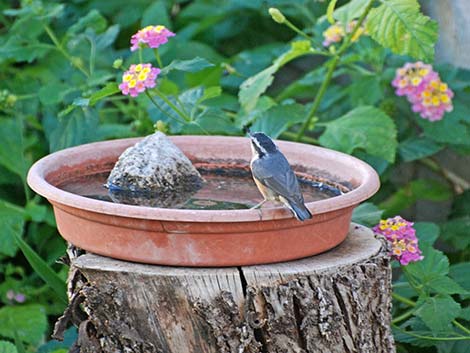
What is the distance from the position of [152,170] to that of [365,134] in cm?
97

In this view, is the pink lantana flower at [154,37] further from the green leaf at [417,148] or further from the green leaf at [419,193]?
the green leaf at [419,193]

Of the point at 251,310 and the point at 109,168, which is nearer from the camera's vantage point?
the point at 251,310

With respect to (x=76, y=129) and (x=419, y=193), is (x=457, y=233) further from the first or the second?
(x=76, y=129)

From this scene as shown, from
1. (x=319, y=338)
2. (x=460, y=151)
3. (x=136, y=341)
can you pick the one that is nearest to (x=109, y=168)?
(x=136, y=341)

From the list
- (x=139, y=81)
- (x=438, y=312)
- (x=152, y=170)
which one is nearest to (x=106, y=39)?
(x=139, y=81)

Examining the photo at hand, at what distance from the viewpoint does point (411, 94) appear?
11.2 ft

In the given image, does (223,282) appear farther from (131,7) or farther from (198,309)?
(131,7)

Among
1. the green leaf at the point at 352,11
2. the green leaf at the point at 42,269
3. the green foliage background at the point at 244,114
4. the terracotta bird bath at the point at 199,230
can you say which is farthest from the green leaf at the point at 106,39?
the terracotta bird bath at the point at 199,230

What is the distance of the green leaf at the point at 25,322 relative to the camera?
3197 mm

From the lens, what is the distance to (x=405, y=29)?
9.36 ft

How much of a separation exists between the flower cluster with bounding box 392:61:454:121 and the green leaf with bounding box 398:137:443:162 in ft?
0.39

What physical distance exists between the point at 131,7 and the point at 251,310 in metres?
2.79

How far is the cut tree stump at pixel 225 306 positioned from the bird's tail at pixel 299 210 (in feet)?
0.56

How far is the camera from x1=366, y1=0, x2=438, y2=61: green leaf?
9.27 ft
